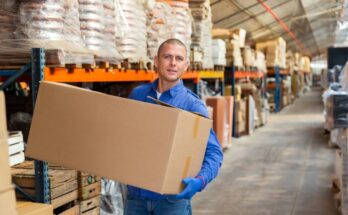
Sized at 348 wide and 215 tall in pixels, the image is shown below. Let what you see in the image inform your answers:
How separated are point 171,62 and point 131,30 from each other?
97.0 inches

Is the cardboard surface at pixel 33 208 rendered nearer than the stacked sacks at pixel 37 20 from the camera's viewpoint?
Yes

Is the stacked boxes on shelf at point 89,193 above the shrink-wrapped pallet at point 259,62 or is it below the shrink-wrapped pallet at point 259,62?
below

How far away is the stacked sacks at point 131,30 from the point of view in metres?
5.12

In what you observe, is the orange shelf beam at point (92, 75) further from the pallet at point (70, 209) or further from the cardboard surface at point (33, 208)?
the pallet at point (70, 209)

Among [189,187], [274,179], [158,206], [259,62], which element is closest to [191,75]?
[274,179]

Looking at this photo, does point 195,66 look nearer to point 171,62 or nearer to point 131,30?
point 131,30

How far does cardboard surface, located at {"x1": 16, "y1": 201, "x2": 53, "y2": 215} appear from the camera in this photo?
327cm

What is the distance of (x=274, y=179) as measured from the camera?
24.6 ft

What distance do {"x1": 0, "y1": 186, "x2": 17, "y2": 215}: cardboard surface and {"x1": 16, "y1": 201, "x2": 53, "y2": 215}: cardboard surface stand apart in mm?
1079

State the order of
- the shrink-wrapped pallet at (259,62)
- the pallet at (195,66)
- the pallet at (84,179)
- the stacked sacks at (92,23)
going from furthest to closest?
the shrink-wrapped pallet at (259,62), the pallet at (195,66), the stacked sacks at (92,23), the pallet at (84,179)

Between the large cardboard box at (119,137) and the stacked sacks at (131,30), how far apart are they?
2.36m

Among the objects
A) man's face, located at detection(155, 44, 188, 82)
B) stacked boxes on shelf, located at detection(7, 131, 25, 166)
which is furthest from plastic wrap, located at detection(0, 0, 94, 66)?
man's face, located at detection(155, 44, 188, 82)

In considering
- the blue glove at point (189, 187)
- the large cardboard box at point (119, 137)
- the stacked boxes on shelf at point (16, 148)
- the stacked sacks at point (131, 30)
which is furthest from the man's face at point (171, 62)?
the stacked sacks at point (131, 30)

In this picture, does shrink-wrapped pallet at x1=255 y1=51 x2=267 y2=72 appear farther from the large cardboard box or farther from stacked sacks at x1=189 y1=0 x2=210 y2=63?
the large cardboard box
